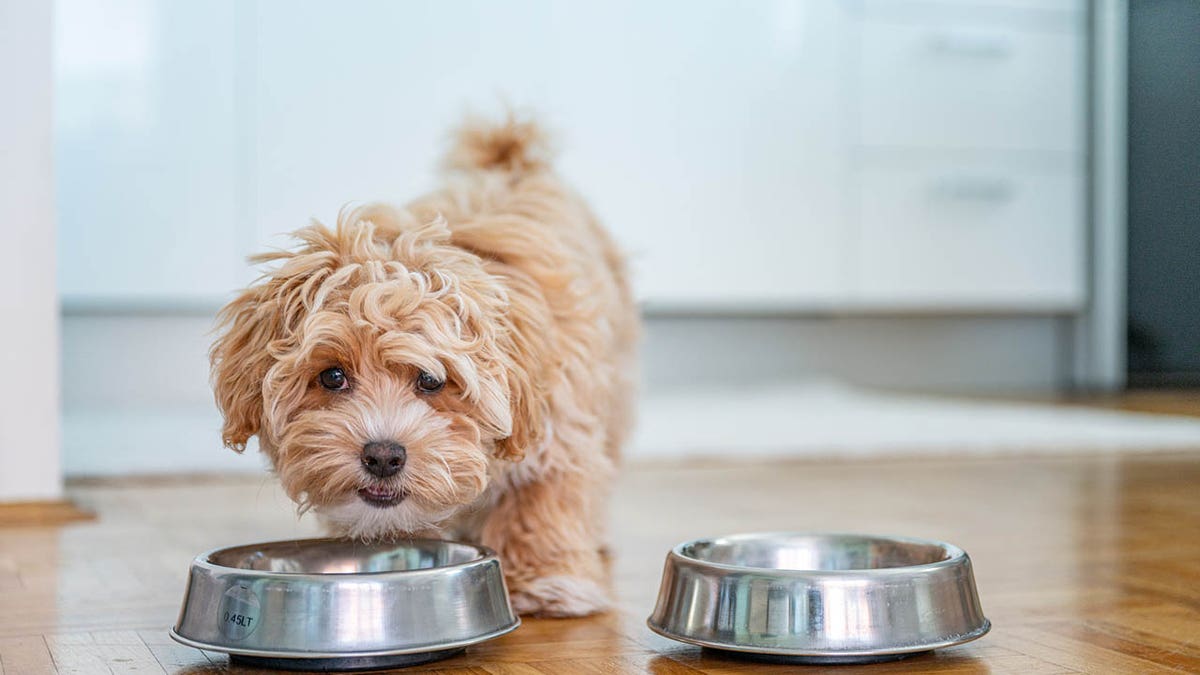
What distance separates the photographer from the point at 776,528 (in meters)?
2.32

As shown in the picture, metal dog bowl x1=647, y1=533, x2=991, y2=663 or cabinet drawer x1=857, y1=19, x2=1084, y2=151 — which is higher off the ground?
cabinet drawer x1=857, y1=19, x2=1084, y2=151

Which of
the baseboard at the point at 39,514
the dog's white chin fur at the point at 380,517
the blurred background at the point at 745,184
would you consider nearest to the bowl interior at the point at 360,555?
the dog's white chin fur at the point at 380,517

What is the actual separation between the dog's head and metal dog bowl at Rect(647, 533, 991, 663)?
0.80 ft

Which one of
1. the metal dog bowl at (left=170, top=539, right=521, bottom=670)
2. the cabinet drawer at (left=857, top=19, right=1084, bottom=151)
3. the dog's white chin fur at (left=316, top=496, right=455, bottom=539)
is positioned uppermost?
the cabinet drawer at (left=857, top=19, right=1084, bottom=151)

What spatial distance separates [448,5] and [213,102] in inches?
28.5

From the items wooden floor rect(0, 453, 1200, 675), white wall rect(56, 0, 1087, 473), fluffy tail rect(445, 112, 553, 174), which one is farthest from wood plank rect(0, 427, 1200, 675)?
white wall rect(56, 0, 1087, 473)

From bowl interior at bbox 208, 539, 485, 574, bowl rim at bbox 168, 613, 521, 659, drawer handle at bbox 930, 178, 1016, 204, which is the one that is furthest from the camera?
drawer handle at bbox 930, 178, 1016, 204

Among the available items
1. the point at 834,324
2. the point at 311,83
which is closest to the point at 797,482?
the point at 311,83

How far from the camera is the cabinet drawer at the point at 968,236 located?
191 inches

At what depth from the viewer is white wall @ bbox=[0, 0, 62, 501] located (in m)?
2.39

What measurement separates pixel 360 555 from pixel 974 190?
3.68 meters

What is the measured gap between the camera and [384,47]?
418cm

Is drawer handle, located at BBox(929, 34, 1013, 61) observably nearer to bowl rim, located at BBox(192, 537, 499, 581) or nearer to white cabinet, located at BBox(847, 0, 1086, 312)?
white cabinet, located at BBox(847, 0, 1086, 312)

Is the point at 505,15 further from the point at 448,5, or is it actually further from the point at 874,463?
the point at 874,463
